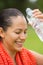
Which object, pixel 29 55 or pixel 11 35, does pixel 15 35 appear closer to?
pixel 11 35

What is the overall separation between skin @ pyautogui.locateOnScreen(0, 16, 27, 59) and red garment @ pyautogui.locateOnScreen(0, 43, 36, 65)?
0.07 metres

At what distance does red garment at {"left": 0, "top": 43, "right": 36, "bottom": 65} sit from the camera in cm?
268

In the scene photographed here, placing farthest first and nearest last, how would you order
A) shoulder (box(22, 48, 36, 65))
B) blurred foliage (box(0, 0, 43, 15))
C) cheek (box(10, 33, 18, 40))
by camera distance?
blurred foliage (box(0, 0, 43, 15)) < shoulder (box(22, 48, 36, 65)) < cheek (box(10, 33, 18, 40))

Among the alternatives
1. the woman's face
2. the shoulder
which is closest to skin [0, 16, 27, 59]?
the woman's face

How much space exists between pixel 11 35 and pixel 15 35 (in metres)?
0.04

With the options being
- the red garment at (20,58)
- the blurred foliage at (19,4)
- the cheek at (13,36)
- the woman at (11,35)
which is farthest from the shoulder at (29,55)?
the blurred foliage at (19,4)

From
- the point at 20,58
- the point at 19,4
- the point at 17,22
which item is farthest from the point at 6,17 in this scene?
the point at 19,4

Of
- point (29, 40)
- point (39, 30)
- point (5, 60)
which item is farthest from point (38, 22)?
point (29, 40)

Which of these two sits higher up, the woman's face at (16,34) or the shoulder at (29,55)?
the woman's face at (16,34)

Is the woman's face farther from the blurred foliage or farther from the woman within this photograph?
the blurred foliage

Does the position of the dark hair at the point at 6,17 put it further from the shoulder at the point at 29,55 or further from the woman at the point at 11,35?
the shoulder at the point at 29,55

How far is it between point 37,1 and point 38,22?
37.2 feet

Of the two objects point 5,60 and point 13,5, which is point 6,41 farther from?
point 13,5

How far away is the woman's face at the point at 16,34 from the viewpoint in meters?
2.66
